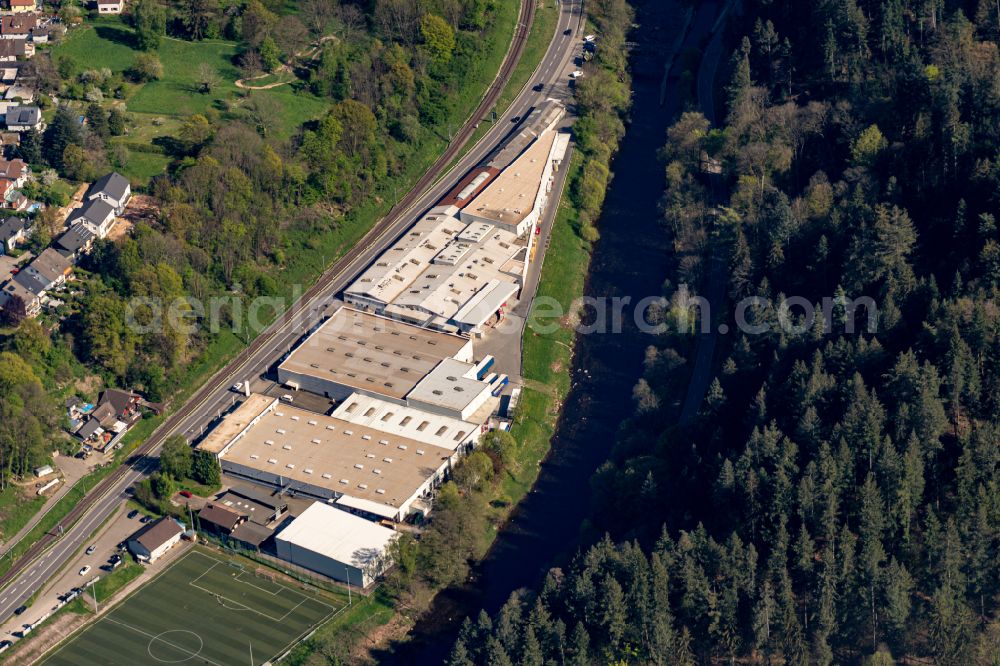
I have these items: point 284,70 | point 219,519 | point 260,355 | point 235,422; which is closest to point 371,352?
point 260,355

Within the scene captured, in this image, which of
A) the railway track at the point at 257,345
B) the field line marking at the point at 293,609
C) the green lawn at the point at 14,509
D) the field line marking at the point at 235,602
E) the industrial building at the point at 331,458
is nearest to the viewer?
the field line marking at the point at 235,602

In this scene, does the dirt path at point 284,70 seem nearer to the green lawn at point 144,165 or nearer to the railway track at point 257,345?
the green lawn at point 144,165

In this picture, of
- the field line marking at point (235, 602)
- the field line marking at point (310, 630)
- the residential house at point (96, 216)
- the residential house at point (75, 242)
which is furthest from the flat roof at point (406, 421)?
the residential house at point (96, 216)

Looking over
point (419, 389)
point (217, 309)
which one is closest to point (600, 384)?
point (419, 389)

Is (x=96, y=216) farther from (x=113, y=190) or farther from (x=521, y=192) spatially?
(x=521, y=192)

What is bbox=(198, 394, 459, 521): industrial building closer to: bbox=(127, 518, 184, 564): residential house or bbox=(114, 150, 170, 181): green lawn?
bbox=(127, 518, 184, 564): residential house
